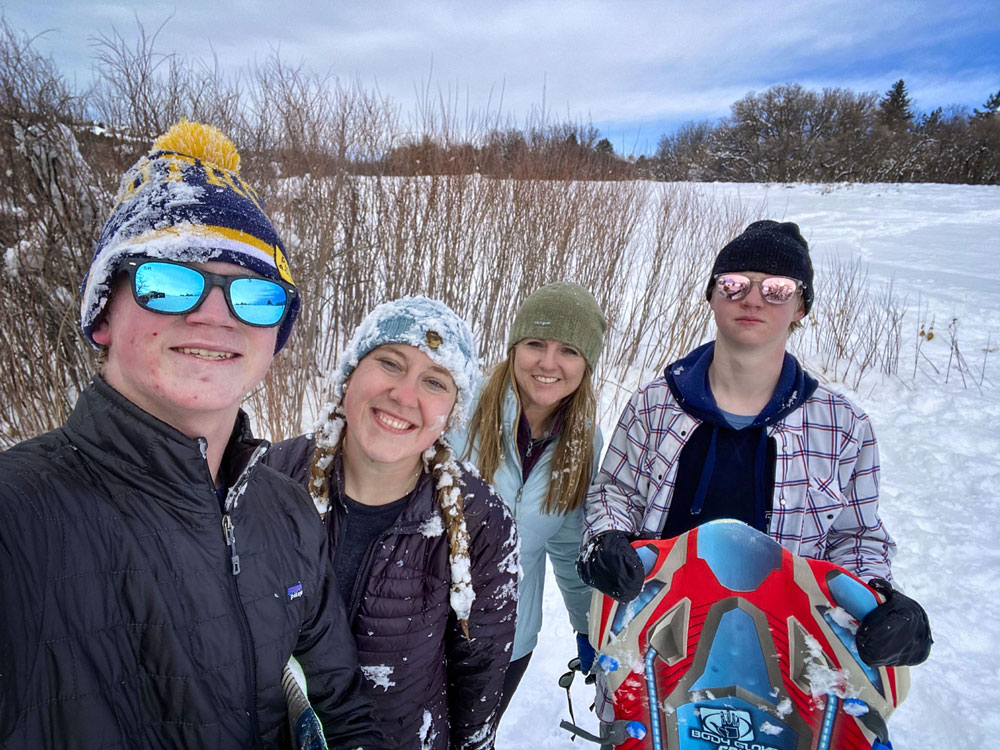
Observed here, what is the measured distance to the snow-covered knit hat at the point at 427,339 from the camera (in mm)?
1444

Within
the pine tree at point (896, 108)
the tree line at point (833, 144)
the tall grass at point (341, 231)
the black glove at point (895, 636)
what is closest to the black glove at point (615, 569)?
the black glove at point (895, 636)

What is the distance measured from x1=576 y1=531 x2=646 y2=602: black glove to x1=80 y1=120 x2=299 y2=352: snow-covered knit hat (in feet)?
3.73

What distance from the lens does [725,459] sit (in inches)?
65.2

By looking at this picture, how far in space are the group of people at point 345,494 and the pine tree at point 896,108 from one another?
32.3 meters

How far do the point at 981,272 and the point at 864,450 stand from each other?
10792 millimetres

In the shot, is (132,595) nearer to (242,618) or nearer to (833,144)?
(242,618)

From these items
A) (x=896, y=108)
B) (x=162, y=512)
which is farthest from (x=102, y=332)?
(x=896, y=108)

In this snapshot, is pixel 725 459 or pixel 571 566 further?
pixel 571 566

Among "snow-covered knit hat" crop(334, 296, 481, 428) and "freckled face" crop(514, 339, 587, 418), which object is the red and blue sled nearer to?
"freckled face" crop(514, 339, 587, 418)

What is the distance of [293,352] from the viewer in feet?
15.1

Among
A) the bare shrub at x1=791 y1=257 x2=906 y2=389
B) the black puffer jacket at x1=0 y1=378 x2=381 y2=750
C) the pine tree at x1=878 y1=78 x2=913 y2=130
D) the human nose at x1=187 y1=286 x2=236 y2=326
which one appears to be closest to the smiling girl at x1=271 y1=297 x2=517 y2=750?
the black puffer jacket at x1=0 y1=378 x2=381 y2=750

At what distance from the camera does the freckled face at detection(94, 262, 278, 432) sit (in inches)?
30.8

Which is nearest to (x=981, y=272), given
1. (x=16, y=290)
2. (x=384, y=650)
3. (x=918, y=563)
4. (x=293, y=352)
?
(x=918, y=563)

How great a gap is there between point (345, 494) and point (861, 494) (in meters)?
1.56
